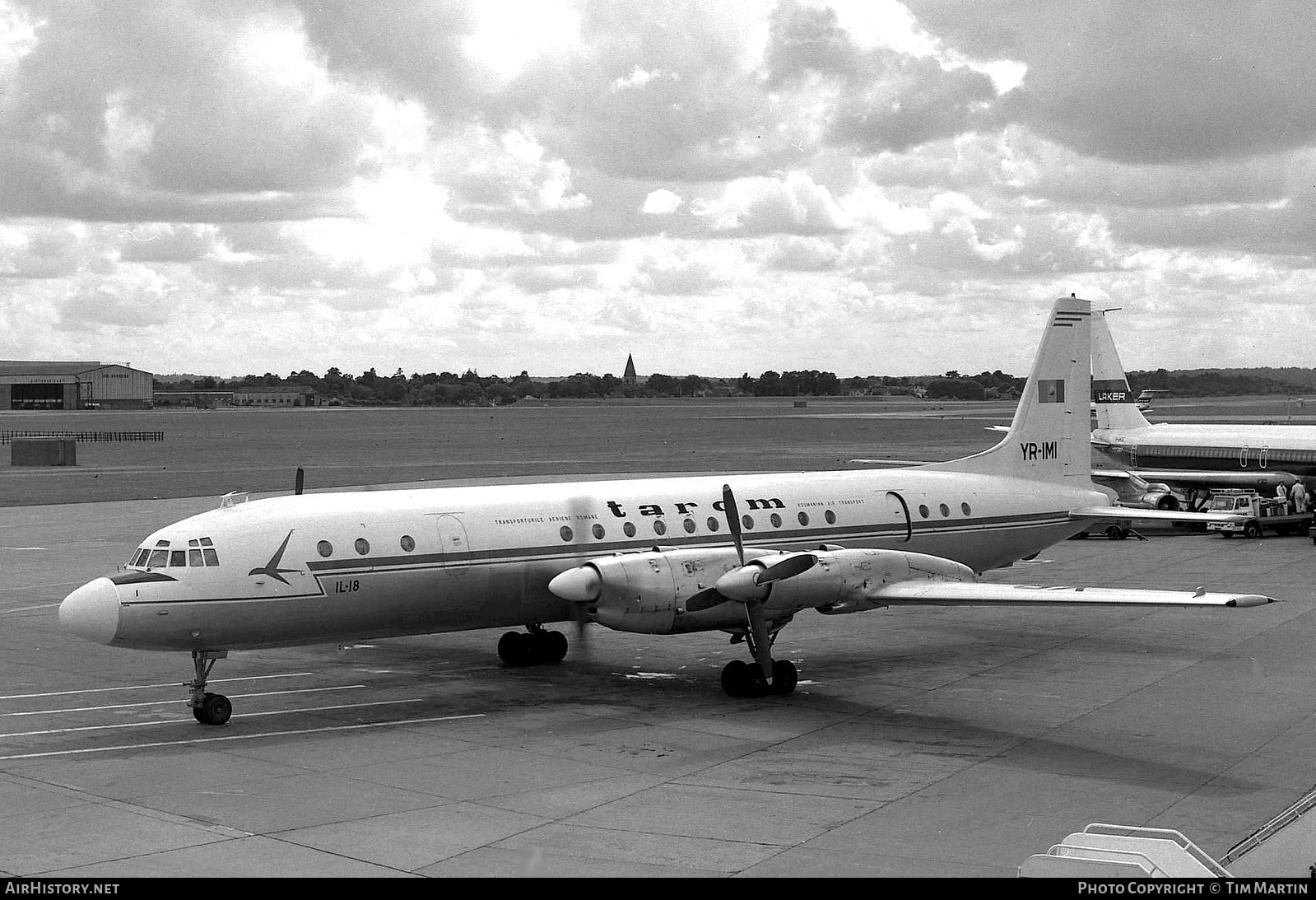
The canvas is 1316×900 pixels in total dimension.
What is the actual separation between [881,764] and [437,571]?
8087mm

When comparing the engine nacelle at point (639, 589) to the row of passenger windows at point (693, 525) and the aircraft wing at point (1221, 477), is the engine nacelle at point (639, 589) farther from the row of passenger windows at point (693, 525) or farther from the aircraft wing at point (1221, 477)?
the aircraft wing at point (1221, 477)

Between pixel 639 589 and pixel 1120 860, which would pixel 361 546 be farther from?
pixel 1120 860

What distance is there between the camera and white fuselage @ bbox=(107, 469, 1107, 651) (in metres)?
19.9

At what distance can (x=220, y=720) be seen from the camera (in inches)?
774

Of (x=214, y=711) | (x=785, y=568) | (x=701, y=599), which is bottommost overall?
(x=214, y=711)

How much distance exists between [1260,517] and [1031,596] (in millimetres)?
29321

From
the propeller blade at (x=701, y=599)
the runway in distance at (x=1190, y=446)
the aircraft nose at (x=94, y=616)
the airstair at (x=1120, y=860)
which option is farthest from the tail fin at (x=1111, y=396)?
the airstair at (x=1120, y=860)

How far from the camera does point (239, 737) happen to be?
19062 millimetres

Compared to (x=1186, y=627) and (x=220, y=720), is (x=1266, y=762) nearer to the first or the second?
(x=1186, y=627)

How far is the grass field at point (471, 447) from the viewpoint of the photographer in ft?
233

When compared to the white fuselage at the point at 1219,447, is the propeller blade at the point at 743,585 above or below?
below

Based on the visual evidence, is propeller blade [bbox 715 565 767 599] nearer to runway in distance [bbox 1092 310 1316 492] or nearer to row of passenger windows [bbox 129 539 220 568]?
row of passenger windows [bbox 129 539 220 568]

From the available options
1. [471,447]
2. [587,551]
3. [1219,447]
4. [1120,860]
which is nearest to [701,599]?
[587,551]

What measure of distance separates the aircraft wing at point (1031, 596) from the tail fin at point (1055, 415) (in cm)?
698
